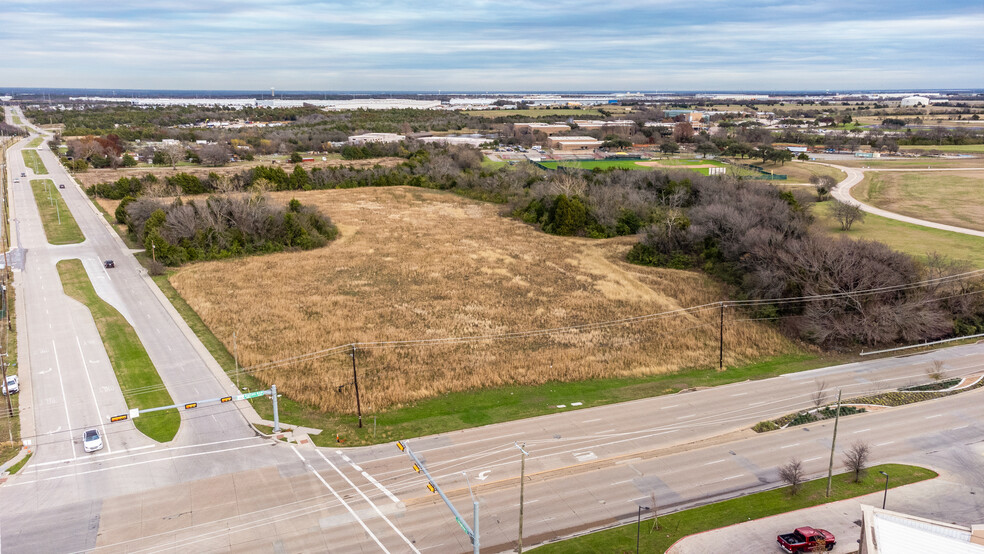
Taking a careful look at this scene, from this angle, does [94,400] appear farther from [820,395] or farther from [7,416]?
[820,395]

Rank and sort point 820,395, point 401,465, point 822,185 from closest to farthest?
point 401,465
point 820,395
point 822,185

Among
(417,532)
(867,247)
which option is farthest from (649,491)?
(867,247)

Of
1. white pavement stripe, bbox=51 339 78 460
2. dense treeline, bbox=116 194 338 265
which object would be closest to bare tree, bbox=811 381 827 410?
white pavement stripe, bbox=51 339 78 460

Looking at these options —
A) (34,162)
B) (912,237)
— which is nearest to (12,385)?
(912,237)

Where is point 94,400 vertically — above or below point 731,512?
above

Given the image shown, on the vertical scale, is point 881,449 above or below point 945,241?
below

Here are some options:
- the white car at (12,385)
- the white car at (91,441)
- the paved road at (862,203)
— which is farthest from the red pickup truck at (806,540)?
the paved road at (862,203)

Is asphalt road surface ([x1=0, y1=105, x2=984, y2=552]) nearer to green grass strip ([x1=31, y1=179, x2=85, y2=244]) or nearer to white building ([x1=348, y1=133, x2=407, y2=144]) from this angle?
green grass strip ([x1=31, y1=179, x2=85, y2=244])

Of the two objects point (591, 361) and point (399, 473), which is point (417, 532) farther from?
point (591, 361)
